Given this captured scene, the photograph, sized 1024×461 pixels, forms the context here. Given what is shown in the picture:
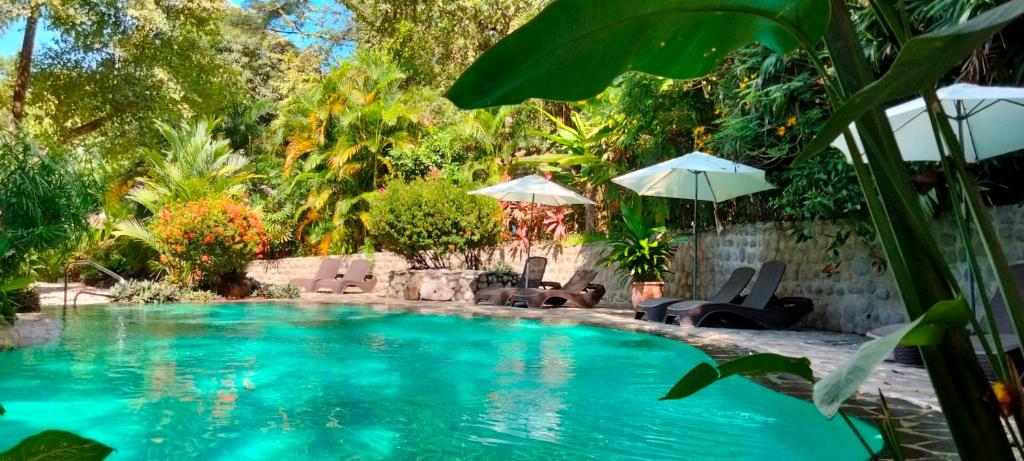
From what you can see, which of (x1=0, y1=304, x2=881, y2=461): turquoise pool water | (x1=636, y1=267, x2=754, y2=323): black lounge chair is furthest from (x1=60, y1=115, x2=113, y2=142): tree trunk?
(x1=636, y1=267, x2=754, y2=323): black lounge chair

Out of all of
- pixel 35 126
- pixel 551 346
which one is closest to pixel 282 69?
pixel 35 126

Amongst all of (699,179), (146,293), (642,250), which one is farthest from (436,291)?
(699,179)

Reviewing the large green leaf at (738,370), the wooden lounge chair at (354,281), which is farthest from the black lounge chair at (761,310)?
the wooden lounge chair at (354,281)

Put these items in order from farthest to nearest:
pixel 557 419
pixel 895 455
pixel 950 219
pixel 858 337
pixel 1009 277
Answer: pixel 858 337 < pixel 950 219 < pixel 557 419 < pixel 895 455 < pixel 1009 277

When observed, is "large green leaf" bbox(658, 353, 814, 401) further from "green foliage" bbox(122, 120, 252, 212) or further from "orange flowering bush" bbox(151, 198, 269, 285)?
"green foliage" bbox(122, 120, 252, 212)

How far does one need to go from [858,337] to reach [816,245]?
1.81 metres

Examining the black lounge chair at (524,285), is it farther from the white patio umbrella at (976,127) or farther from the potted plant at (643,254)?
the white patio umbrella at (976,127)

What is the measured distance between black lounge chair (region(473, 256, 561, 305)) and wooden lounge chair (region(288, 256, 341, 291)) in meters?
5.42

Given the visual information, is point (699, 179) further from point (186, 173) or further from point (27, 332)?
point (186, 173)

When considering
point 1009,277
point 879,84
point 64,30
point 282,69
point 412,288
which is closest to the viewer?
point 879,84

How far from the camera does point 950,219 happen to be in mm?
8297

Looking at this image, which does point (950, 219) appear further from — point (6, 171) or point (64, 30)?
point (64, 30)

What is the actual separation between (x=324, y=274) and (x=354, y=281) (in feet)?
4.13

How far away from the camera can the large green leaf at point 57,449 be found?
0.90 m
